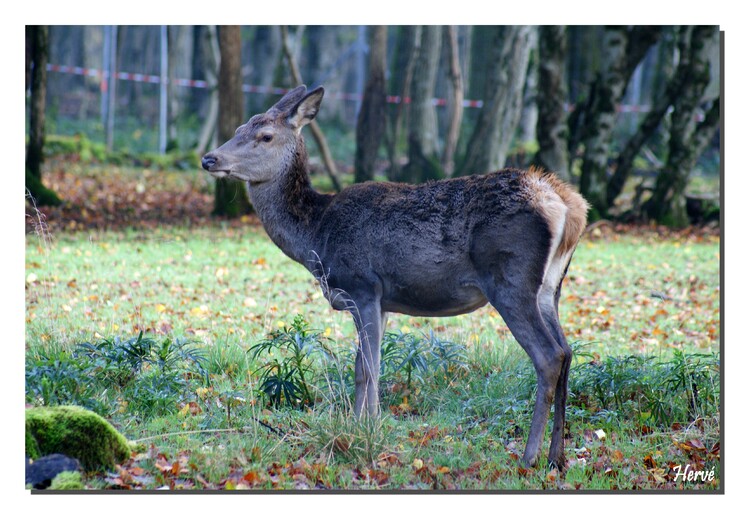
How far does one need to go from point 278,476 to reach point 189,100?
16.6 m

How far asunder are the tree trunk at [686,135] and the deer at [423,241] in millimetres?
6549

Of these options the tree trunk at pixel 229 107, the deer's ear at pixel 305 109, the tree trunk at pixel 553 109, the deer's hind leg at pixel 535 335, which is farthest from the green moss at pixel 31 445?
the tree trunk at pixel 553 109

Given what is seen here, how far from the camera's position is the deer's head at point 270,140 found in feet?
18.3

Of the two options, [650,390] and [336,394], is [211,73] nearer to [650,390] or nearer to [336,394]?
[336,394]

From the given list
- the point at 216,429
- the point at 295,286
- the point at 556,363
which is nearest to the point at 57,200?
the point at 295,286

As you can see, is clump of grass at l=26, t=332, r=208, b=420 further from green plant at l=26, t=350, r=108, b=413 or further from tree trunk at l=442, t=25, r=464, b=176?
tree trunk at l=442, t=25, r=464, b=176

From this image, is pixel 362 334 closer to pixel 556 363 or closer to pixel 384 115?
pixel 556 363

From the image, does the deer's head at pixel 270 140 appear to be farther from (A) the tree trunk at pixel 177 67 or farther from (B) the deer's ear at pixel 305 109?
(A) the tree trunk at pixel 177 67

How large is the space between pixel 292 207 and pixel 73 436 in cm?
199

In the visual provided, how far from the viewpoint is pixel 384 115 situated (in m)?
12.9

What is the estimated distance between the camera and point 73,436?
15.7 ft

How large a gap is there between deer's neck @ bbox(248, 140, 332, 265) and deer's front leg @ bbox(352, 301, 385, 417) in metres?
0.62

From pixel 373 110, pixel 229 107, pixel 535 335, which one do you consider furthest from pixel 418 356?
pixel 373 110

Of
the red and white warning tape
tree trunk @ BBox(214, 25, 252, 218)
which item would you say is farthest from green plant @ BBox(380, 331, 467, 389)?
the red and white warning tape
